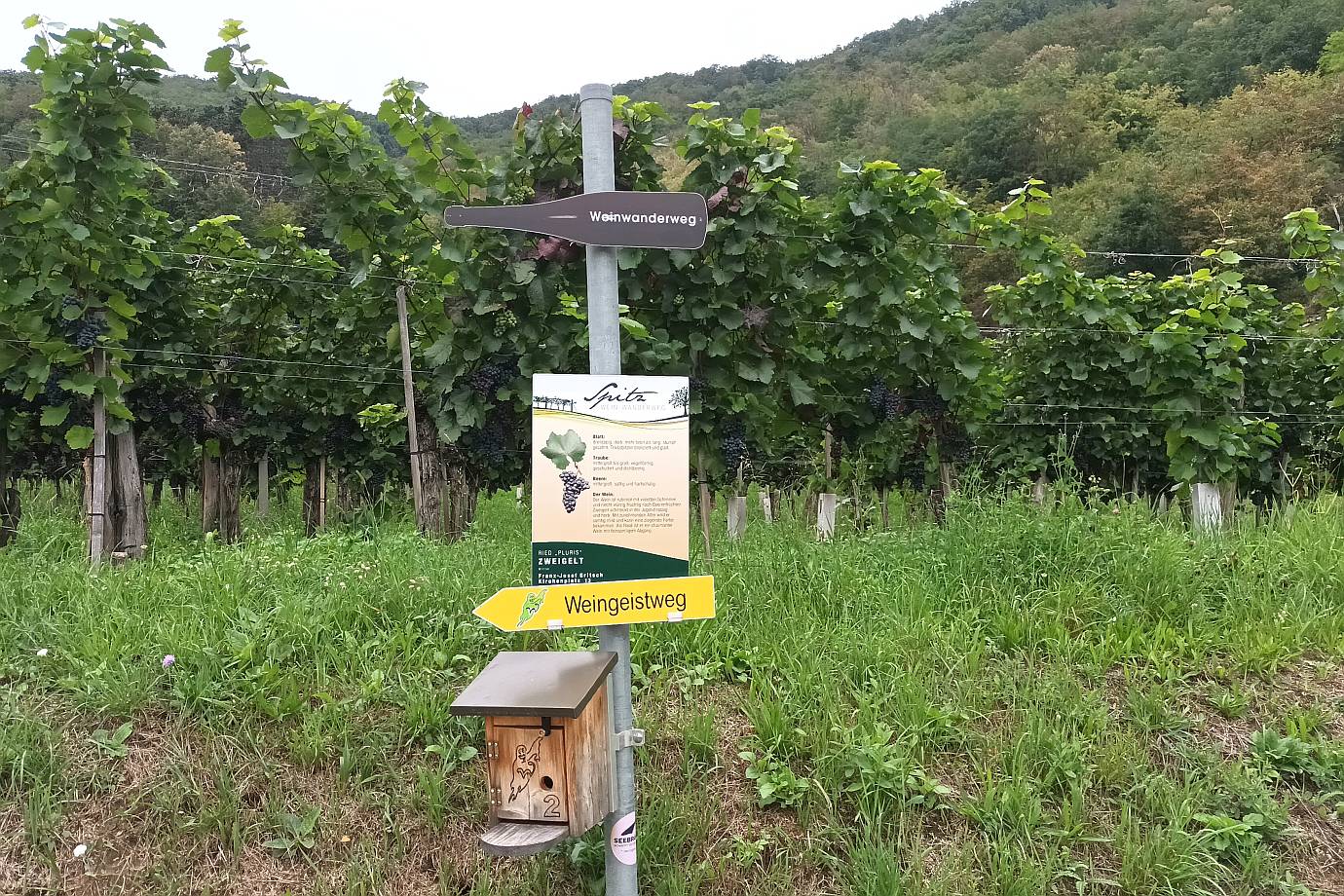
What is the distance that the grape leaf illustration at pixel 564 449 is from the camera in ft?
7.12

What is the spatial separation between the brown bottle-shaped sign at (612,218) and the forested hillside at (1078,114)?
1218cm

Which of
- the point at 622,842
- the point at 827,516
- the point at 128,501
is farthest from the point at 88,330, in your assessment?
the point at 827,516

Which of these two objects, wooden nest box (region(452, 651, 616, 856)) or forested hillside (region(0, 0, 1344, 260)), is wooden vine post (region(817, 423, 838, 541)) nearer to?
wooden nest box (region(452, 651, 616, 856))

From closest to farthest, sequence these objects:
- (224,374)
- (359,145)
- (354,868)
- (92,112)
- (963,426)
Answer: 1. (354,868)
2. (92,112)
3. (359,145)
4. (963,426)
5. (224,374)

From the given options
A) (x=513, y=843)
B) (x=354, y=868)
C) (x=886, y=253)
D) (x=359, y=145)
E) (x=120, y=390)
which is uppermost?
(x=359, y=145)

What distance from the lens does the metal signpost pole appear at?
225 cm

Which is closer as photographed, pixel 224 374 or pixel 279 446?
pixel 224 374

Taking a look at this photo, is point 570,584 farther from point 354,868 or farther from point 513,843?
point 354,868

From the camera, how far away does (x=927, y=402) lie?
518cm

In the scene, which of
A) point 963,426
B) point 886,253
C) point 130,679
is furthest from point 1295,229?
point 130,679

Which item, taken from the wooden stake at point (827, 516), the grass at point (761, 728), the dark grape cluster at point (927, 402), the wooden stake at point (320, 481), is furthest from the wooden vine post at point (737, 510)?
→ the wooden stake at point (320, 481)

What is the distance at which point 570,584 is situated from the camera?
218 cm

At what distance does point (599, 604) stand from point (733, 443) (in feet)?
8.35

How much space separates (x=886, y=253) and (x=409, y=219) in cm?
272
